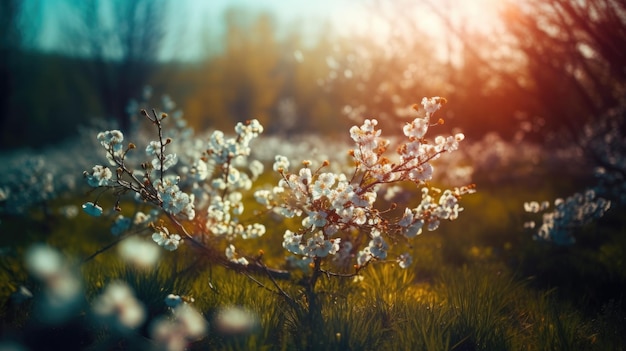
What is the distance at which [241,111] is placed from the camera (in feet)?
124

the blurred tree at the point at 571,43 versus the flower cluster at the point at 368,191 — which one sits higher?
the blurred tree at the point at 571,43

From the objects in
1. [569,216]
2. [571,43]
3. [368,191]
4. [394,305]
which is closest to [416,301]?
[394,305]

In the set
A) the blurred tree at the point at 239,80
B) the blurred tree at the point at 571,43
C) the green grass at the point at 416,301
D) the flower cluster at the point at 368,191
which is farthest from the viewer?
the blurred tree at the point at 239,80

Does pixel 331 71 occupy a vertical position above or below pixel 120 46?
below

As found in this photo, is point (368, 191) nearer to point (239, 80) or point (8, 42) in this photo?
point (8, 42)

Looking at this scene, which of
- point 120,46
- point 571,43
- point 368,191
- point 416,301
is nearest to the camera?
point 368,191

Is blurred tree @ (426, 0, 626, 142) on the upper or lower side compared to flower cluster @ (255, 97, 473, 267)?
upper

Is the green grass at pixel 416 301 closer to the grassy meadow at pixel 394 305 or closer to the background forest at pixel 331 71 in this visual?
the grassy meadow at pixel 394 305

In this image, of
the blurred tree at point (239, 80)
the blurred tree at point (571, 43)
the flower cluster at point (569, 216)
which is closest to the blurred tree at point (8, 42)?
the blurred tree at point (239, 80)

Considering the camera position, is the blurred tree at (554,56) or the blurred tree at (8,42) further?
the blurred tree at (8,42)

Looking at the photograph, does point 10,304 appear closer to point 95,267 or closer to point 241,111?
point 95,267

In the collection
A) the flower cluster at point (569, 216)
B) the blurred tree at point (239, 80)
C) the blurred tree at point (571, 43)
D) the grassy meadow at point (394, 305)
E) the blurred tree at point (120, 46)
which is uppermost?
the blurred tree at point (239, 80)

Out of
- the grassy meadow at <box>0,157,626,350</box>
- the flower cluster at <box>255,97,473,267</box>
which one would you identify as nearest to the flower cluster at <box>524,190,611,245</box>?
the grassy meadow at <box>0,157,626,350</box>

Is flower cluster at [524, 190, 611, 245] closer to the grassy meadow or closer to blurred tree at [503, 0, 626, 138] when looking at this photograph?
the grassy meadow
